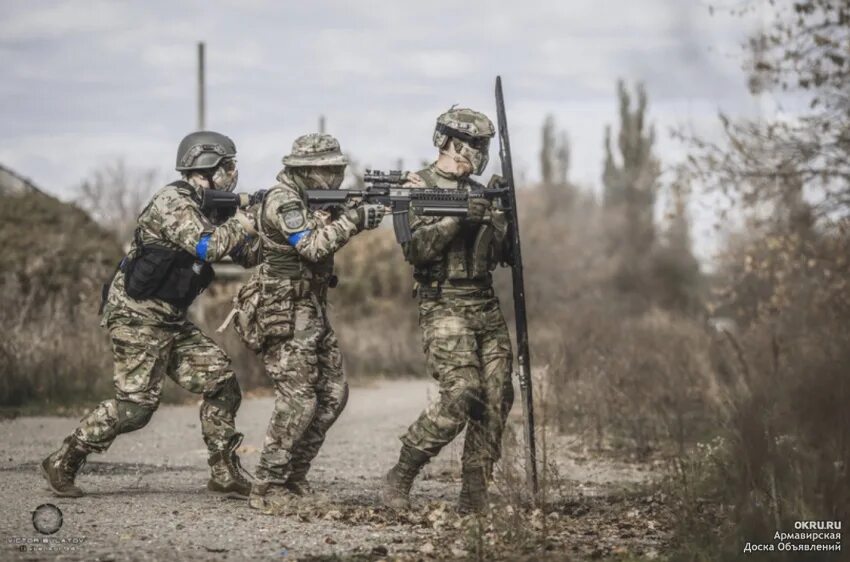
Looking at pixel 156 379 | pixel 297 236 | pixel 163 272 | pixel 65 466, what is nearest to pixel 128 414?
pixel 156 379

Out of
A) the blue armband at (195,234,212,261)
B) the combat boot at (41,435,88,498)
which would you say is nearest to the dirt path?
the combat boot at (41,435,88,498)

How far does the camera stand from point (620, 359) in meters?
15.0

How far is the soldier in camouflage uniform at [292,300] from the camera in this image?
26.0 feet

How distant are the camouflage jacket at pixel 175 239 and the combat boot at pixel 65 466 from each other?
0.81 metres

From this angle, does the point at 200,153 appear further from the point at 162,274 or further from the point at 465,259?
the point at 465,259

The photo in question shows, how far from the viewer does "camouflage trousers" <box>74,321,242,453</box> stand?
812 centimetres

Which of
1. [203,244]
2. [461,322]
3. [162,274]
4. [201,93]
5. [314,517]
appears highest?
[201,93]

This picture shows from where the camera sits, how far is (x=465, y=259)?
8.07 meters

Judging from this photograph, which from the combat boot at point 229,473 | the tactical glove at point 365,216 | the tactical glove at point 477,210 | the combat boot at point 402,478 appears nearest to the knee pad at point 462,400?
the combat boot at point 402,478

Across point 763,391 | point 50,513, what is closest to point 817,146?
point 763,391

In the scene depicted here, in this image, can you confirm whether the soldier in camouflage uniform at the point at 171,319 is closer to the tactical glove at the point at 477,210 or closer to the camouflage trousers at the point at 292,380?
the camouflage trousers at the point at 292,380

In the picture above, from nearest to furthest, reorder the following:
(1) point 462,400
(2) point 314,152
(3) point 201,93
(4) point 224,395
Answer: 1. (1) point 462,400
2. (2) point 314,152
3. (4) point 224,395
4. (3) point 201,93

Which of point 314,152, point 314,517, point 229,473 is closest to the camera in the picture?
point 314,517

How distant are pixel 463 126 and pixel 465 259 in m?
0.82
